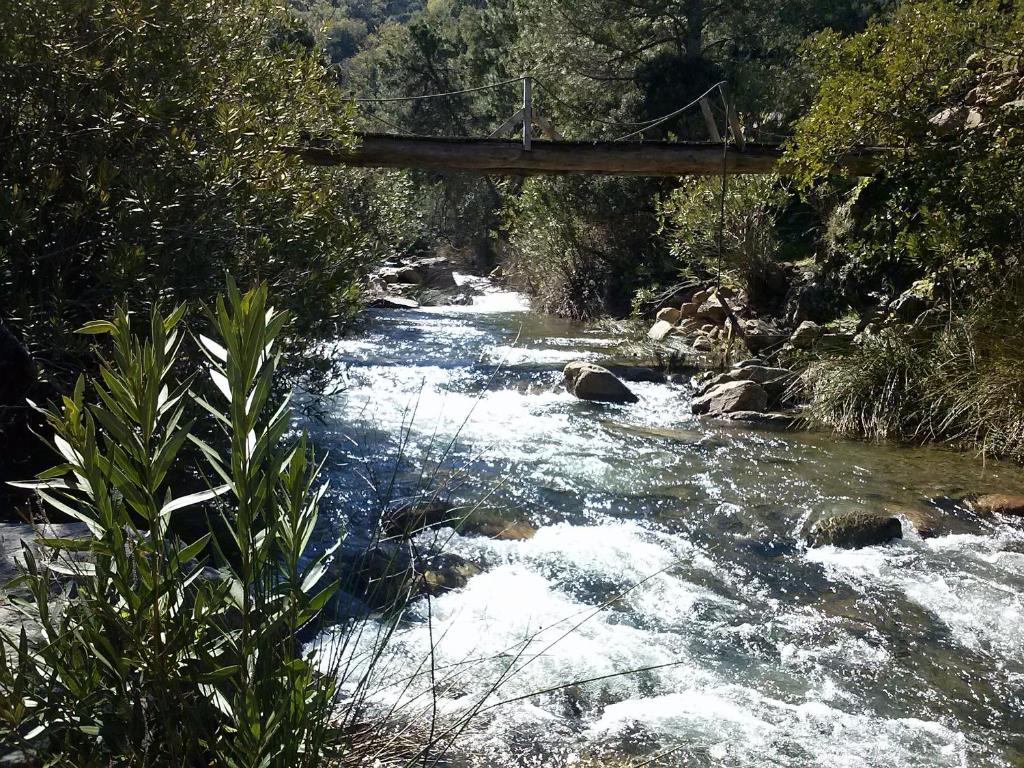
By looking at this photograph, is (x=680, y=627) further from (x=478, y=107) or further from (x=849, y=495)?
(x=478, y=107)

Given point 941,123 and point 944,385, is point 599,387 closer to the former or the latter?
point 944,385

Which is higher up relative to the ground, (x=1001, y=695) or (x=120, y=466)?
(x=120, y=466)

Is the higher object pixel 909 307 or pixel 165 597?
pixel 165 597

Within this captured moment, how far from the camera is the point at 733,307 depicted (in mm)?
12664

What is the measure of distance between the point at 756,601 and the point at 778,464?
269cm

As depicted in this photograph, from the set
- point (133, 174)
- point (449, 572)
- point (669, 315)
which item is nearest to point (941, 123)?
point (669, 315)

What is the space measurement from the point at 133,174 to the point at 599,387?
6.03 metres

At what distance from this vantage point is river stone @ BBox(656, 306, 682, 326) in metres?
13.4

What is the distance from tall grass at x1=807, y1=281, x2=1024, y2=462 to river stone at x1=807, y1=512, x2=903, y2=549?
196 cm

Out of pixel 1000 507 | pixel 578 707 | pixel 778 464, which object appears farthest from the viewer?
pixel 778 464

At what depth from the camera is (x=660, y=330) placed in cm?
1259

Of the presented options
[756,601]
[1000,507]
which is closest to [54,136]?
[756,601]

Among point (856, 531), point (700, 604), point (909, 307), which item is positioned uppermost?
point (909, 307)

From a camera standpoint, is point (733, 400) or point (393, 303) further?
point (393, 303)
